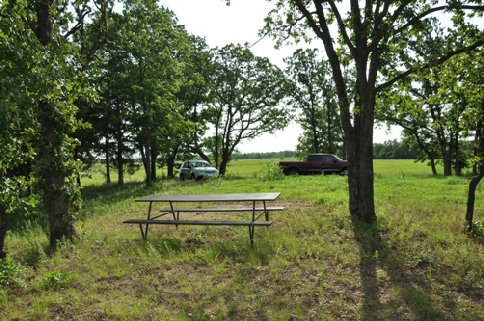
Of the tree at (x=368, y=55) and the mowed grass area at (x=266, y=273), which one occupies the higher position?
the tree at (x=368, y=55)

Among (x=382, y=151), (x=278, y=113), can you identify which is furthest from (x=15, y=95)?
(x=382, y=151)

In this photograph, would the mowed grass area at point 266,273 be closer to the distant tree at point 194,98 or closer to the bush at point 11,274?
the bush at point 11,274

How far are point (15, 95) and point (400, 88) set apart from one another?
23.4 ft

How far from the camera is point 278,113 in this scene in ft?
101

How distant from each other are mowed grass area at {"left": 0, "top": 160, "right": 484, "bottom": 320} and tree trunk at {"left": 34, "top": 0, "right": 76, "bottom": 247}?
21.2 inches

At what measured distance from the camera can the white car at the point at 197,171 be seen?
→ 2252 cm

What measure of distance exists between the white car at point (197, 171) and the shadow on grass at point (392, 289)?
1744 cm

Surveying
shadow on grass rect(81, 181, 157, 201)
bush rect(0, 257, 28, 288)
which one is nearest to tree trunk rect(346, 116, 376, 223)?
bush rect(0, 257, 28, 288)

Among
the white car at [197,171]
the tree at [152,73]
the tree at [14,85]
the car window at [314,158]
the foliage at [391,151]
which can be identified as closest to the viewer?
Result: the tree at [14,85]

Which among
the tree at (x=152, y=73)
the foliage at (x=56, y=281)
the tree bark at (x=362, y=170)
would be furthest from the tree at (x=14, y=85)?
the tree at (x=152, y=73)

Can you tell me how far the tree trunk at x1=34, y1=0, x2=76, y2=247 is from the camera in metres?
6.37

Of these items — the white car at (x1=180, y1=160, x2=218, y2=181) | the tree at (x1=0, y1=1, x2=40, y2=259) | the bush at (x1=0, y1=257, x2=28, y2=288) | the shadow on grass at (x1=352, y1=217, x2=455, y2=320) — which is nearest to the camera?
the shadow on grass at (x1=352, y1=217, x2=455, y2=320)

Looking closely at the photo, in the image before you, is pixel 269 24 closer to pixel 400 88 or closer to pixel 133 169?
pixel 400 88

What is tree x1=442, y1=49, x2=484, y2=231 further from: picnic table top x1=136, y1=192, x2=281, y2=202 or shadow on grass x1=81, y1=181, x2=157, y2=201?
shadow on grass x1=81, y1=181, x2=157, y2=201
